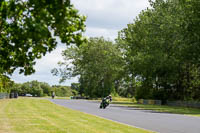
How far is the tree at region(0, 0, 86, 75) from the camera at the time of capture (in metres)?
7.68

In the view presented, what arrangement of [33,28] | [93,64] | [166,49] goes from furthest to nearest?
[93,64] < [166,49] < [33,28]

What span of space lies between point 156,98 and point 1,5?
55.6 metres

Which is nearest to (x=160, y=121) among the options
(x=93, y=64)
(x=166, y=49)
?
(x=166, y=49)

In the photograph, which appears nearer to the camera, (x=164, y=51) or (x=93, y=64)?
(x=164, y=51)

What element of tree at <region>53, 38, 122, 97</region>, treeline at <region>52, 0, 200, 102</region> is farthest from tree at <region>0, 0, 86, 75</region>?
tree at <region>53, 38, 122, 97</region>

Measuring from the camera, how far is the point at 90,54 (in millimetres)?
98250

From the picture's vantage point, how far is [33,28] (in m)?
7.26

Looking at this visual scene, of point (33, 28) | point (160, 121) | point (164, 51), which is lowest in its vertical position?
point (160, 121)

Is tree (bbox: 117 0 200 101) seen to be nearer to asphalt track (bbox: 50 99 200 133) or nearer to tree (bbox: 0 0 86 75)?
asphalt track (bbox: 50 99 200 133)

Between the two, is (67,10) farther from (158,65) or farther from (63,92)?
(63,92)

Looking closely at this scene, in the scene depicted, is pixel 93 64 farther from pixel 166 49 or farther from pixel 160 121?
pixel 160 121

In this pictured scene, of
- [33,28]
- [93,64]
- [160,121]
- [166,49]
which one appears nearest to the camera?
[33,28]

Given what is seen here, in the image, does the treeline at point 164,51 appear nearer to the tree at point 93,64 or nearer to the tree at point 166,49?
the tree at point 166,49

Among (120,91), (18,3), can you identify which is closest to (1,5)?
(18,3)
